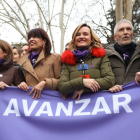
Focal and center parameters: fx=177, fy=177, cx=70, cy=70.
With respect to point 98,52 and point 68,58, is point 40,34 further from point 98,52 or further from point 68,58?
point 98,52

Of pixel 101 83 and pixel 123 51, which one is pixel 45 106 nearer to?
pixel 101 83

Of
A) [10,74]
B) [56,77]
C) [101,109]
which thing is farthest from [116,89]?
[10,74]

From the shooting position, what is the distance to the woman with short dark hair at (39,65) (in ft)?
8.45

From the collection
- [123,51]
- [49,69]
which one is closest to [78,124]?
[49,69]

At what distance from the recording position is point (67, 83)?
2.36 metres

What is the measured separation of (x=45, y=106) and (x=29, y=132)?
0.40 metres

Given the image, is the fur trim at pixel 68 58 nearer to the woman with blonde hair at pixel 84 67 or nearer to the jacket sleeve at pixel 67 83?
the woman with blonde hair at pixel 84 67

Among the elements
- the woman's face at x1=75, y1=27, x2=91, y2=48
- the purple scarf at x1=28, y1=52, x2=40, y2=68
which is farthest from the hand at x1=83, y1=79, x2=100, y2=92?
the purple scarf at x1=28, y1=52, x2=40, y2=68

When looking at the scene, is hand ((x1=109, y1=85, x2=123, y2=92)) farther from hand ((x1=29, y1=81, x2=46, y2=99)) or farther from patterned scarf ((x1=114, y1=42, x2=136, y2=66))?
hand ((x1=29, y1=81, x2=46, y2=99))

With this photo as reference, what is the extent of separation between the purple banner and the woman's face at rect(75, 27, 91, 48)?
780 mm

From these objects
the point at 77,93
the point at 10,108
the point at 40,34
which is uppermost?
the point at 40,34

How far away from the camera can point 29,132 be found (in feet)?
7.57

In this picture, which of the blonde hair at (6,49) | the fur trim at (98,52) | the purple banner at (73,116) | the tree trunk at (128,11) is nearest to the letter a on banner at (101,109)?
the purple banner at (73,116)

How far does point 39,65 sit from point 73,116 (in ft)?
3.17
